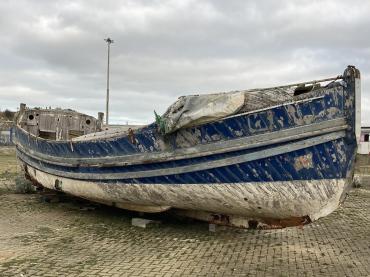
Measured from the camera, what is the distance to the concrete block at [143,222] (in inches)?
282

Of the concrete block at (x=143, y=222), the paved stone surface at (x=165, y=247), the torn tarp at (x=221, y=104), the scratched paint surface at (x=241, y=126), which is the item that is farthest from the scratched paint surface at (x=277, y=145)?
the concrete block at (x=143, y=222)

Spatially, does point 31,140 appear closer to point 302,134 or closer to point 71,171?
point 71,171

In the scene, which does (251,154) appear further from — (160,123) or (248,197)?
(160,123)

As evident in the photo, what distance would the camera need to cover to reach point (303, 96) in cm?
507

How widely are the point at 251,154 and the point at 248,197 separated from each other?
0.59m

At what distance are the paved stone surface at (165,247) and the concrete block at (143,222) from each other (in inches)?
4.8

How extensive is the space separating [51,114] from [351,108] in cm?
884

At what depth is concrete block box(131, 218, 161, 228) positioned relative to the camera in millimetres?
7167

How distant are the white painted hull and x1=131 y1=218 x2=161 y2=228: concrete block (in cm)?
45

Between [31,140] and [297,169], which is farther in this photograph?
[31,140]

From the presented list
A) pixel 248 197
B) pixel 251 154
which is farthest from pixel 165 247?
pixel 251 154

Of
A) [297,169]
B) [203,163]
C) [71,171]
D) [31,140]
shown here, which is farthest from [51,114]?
[297,169]

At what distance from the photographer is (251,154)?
5.27 metres

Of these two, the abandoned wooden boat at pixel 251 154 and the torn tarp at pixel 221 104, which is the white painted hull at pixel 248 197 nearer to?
the abandoned wooden boat at pixel 251 154
